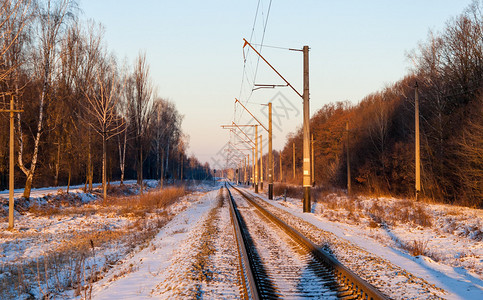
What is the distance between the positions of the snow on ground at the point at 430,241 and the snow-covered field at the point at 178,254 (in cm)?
3

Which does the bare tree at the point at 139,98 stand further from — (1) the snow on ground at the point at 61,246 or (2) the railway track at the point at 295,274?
(2) the railway track at the point at 295,274

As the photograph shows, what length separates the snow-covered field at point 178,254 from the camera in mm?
5984

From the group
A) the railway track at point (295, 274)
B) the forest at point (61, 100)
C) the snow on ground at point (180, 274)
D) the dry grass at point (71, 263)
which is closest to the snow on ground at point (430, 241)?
the railway track at point (295, 274)

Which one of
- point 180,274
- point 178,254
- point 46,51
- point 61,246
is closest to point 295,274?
point 180,274

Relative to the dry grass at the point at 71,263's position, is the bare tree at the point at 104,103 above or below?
above

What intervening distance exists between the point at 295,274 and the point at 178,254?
132 inches

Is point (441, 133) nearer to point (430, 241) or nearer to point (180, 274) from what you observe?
point (430, 241)

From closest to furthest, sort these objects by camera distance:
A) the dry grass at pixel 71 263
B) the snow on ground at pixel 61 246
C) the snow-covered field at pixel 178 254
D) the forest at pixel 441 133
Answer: the snow-covered field at pixel 178 254 < the dry grass at pixel 71 263 < the snow on ground at pixel 61 246 < the forest at pixel 441 133

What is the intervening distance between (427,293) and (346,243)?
4326mm

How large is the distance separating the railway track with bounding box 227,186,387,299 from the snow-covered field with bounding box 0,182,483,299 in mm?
447

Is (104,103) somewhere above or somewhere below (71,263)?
above

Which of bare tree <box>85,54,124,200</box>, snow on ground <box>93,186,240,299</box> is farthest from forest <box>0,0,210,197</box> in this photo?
snow on ground <box>93,186,240,299</box>

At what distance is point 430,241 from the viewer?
11.5m

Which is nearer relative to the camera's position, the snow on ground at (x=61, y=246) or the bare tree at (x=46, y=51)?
the snow on ground at (x=61, y=246)
